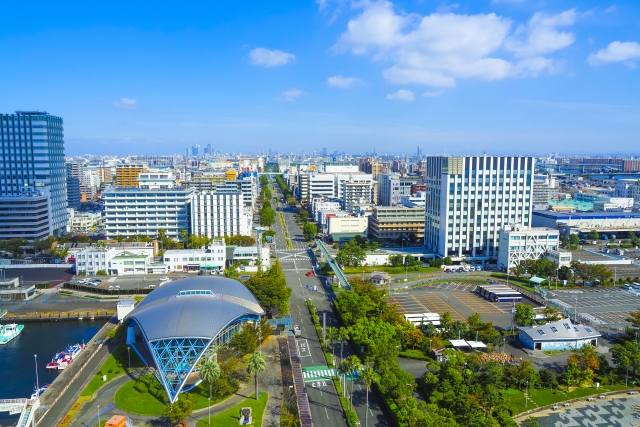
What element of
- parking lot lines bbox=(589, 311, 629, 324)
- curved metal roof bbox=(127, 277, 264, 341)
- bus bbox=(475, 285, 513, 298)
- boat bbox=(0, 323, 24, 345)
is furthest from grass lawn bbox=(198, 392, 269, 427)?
parking lot lines bbox=(589, 311, 629, 324)

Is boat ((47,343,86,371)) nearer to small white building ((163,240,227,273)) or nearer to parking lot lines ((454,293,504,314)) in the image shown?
small white building ((163,240,227,273))

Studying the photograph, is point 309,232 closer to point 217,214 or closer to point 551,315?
point 217,214

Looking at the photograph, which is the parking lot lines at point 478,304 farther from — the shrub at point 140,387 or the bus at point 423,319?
the shrub at point 140,387

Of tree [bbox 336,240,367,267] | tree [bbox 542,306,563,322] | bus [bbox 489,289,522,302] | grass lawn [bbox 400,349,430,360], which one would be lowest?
grass lawn [bbox 400,349,430,360]

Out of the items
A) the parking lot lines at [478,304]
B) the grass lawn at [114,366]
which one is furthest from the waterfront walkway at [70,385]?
the parking lot lines at [478,304]

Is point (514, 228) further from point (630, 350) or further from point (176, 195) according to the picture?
point (176, 195)

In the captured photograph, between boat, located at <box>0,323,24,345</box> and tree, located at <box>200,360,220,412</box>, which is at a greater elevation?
tree, located at <box>200,360,220,412</box>
